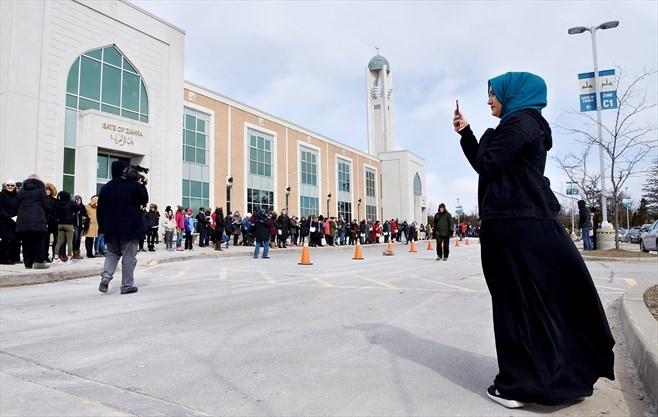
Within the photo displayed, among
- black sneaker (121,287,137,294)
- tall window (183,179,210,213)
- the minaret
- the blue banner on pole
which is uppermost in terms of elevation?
the minaret

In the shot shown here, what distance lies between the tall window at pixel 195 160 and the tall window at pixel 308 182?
13.1m

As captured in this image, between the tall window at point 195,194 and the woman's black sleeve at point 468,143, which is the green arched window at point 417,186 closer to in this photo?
the tall window at point 195,194

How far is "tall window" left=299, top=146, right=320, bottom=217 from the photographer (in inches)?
1703

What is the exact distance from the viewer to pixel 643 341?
3.13 metres

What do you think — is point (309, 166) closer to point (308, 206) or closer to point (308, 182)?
point (308, 182)

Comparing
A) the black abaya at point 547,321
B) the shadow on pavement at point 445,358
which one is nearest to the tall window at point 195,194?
the shadow on pavement at point 445,358

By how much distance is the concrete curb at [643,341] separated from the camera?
2641 millimetres

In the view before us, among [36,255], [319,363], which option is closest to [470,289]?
[319,363]

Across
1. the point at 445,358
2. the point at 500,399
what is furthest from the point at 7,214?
the point at 500,399

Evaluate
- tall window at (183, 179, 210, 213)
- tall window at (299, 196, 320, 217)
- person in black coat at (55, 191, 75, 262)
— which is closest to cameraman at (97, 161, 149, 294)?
person in black coat at (55, 191, 75, 262)

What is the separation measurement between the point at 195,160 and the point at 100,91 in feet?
26.2

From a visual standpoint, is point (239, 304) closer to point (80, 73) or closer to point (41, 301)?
point (41, 301)

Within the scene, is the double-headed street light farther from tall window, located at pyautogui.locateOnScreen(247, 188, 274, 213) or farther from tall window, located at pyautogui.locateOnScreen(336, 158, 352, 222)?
tall window, located at pyautogui.locateOnScreen(336, 158, 352, 222)

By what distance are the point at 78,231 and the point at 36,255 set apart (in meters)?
3.53
